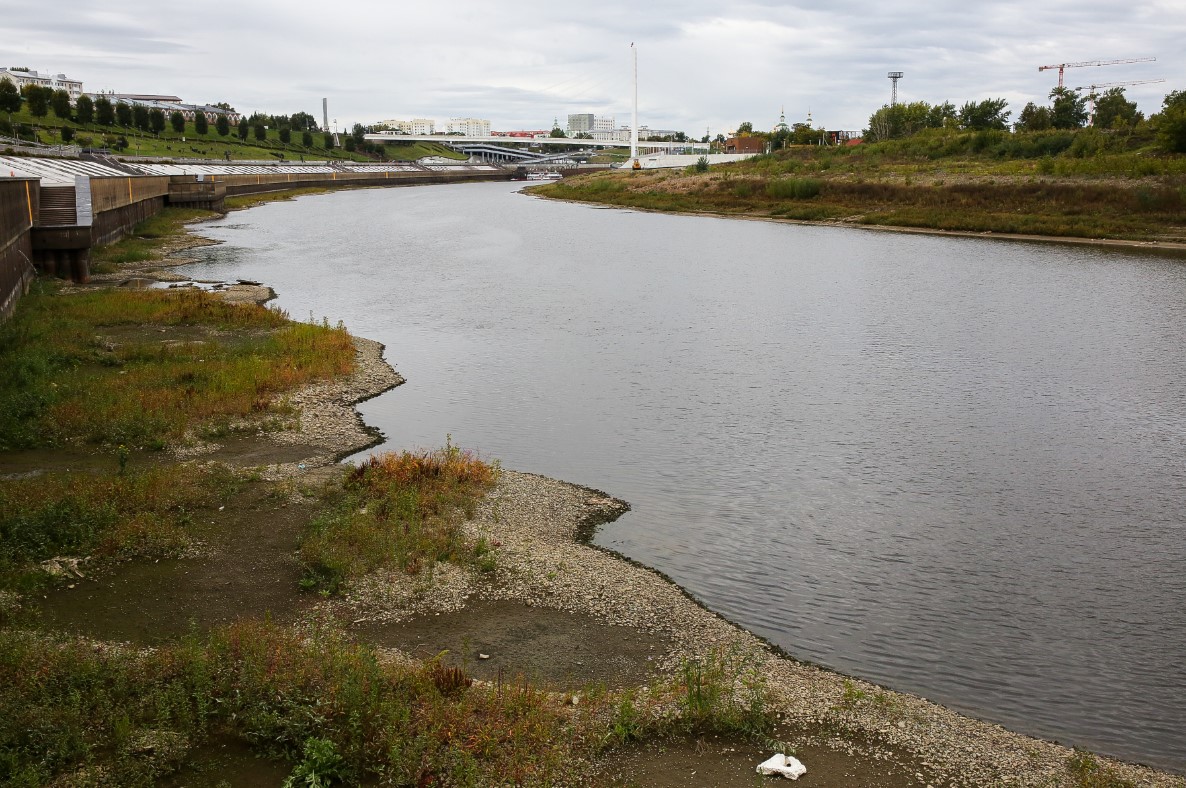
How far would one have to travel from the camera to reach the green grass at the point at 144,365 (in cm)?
1938

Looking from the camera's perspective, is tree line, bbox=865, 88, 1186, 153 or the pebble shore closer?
the pebble shore

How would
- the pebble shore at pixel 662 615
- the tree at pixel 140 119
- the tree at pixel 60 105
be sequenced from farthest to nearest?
1. the tree at pixel 140 119
2. the tree at pixel 60 105
3. the pebble shore at pixel 662 615

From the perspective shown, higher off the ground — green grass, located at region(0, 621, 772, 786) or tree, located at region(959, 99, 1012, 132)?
tree, located at region(959, 99, 1012, 132)

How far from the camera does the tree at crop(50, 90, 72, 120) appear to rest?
116m

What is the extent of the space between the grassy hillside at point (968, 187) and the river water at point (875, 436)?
1482 cm

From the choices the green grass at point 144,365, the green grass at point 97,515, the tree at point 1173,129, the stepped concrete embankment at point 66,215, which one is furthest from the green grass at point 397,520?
the tree at point 1173,129

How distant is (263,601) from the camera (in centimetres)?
1307

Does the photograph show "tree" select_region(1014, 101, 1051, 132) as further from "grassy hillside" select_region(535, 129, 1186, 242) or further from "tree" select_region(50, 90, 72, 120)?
"tree" select_region(50, 90, 72, 120)

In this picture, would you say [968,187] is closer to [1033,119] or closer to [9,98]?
[1033,119]

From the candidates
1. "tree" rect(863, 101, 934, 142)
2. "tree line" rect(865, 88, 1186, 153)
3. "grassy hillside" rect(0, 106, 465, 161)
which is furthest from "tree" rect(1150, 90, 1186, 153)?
"grassy hillside" rect(0, 106, 465, 161)

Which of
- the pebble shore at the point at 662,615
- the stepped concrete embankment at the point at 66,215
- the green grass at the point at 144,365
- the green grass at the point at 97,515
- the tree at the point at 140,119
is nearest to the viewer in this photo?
the pebble shore at the point at 662,615

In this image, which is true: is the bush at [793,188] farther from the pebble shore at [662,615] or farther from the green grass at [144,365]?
the pebble shore at [662,615]

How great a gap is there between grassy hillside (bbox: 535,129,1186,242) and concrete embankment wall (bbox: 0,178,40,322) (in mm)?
Answer: 58526

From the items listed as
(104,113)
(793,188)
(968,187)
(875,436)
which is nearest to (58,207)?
(875,436)
